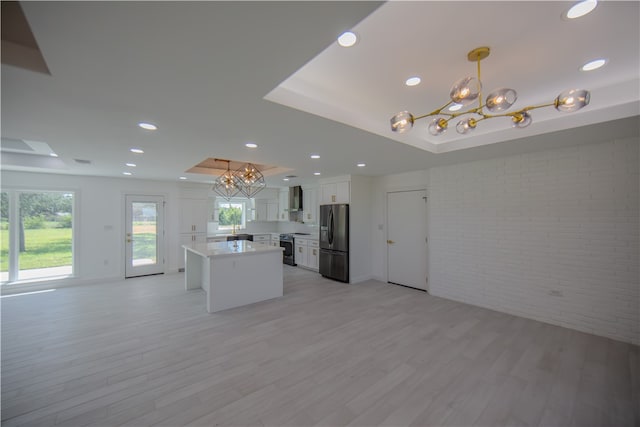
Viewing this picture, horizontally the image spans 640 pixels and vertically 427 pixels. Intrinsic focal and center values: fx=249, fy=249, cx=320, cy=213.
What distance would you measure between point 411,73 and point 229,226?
7541 mm

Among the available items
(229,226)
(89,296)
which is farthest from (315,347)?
(229,226)

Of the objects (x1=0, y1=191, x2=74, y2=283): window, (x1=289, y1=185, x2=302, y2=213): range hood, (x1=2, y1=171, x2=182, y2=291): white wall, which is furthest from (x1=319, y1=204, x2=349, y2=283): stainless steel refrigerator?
(x1=0, y1=191, x2=74, y2=283): window

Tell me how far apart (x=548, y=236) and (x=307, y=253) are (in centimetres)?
514

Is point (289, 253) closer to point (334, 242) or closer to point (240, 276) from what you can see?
point (334, 242)

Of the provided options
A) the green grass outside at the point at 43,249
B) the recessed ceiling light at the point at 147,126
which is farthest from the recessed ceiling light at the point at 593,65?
the green grass outside at the point at 43,249

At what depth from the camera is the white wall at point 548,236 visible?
306cm

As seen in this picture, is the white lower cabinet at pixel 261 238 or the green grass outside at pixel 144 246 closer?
the green grass outside at pixel 144 246

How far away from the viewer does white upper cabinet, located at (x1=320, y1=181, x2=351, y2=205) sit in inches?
229

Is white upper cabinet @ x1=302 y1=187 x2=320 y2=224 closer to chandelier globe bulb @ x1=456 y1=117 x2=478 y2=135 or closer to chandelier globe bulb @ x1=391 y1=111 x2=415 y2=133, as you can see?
chandelier globe bulb @ x1=456 y1=117 x2=478 y2=135

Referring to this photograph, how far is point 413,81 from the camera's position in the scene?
2.34 m

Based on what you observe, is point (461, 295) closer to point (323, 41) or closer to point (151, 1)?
point (323, 41)

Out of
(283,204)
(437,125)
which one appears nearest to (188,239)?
(283,204)

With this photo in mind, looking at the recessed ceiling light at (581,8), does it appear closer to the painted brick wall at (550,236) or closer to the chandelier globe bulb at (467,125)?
the chandelier globe bulb at (467,125)

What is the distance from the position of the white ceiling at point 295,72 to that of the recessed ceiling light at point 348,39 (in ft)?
0.21
